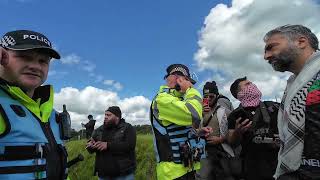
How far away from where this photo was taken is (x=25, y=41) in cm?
283

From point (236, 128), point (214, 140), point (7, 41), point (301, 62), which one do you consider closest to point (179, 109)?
point (236, 128)

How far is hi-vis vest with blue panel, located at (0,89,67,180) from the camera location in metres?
2.49

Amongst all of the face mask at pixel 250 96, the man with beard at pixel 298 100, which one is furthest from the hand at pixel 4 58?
the face mask at pixel 250 96

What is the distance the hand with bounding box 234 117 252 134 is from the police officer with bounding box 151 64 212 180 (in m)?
0.51

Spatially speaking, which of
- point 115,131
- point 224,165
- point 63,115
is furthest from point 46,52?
point 115,131

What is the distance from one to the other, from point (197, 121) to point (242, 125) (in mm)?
576

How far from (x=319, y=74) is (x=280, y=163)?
83 cm

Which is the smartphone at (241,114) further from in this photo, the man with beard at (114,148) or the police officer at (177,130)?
the man with beard at (114,148)

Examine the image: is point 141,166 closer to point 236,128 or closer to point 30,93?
point 236,128

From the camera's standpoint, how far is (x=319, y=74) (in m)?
3.07

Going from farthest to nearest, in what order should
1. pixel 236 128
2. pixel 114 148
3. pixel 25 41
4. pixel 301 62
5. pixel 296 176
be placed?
pixel 114 148
pixel 236 128
pixel 301 62
pixel 296 176
pixel 25 41

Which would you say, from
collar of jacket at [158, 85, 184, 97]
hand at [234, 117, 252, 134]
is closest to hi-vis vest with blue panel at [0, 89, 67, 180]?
collar of jacket at [158, 85, 184, 97]

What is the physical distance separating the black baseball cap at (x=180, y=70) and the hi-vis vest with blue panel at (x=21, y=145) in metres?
2.87

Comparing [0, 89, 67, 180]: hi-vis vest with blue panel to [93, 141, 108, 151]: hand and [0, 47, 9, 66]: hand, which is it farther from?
[93, 141, 108, 151]: hand
